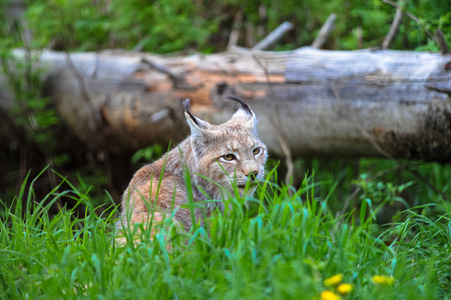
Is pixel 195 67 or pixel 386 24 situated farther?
pixel 386 24

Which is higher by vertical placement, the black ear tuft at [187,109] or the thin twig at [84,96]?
the black ear tuft at [187,109]

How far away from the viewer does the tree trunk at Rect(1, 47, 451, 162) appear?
489 cm

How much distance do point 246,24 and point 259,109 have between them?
9.79ft

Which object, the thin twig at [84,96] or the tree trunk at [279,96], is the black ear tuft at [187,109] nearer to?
the tree trunk at [279,96]

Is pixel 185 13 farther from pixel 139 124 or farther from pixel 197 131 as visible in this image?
pixel 197 131

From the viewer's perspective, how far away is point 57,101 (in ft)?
22.9

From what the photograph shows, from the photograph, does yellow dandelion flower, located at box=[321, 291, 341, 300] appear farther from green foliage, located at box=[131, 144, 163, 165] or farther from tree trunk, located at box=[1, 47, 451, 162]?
green foliage, located at box=[131, 144, 163, 165]

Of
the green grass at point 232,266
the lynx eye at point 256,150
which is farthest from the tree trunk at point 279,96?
the green grass at point 232,266

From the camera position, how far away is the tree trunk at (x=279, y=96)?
16.1 feet

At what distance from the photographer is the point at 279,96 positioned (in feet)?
18.5

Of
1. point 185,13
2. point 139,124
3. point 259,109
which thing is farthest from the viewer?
point 185,13

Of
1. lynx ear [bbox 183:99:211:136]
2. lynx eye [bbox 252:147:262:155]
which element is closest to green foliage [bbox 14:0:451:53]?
lynx eye [bbox 252:147:262:155]

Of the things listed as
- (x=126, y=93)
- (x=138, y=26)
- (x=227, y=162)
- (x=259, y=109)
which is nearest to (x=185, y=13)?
(x=138, y=26)

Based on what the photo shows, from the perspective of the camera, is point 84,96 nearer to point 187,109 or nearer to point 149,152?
point 149,152
